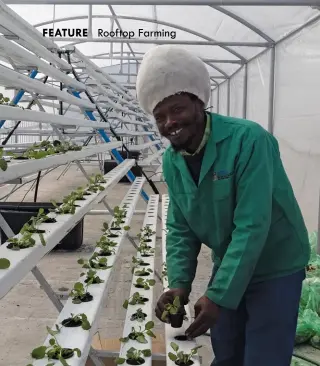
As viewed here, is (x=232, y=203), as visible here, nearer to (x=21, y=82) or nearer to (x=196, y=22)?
(x=21, y=82)

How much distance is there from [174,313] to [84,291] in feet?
1.86

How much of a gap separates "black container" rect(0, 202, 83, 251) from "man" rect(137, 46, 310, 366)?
9.13 ft

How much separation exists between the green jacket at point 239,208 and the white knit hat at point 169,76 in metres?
0.14

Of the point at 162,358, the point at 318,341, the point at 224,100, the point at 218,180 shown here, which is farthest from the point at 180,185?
the point at 224,100

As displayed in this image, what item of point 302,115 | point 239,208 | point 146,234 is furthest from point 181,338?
point 302,115

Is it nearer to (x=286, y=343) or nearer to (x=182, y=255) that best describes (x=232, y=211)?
(x=182, y=255)

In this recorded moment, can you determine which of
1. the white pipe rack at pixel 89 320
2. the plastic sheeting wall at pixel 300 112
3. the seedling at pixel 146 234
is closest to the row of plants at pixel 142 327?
the white pipe rack at pixel 89 320

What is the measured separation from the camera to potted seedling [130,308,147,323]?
2.12m

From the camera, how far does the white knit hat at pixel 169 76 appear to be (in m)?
1.58

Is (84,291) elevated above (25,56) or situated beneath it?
situated beneath

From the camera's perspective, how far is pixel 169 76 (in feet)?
5.18

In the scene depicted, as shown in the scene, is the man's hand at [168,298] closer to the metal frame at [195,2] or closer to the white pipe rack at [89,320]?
the white pipe rack at [89,320]

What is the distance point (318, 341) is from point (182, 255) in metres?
1.48

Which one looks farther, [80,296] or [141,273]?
[141,273]
